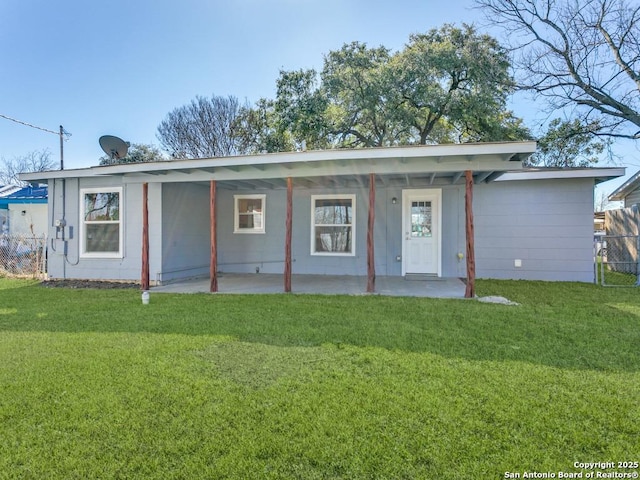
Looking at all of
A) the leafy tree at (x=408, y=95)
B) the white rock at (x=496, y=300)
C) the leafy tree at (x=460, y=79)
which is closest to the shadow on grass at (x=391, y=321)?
the white rock at (x=496, y=300)

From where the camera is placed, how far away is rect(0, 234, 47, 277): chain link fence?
8.98m

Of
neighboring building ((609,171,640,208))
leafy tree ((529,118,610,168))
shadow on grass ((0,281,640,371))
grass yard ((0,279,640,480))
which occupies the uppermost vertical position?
leafy tree ((529,118,610,168))

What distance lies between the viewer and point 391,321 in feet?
15.0

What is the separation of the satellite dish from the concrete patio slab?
147 inches

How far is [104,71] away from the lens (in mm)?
13719

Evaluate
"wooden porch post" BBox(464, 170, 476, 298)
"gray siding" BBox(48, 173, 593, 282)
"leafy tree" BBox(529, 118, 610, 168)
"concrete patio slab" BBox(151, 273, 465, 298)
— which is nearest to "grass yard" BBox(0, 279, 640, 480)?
"wooden porch post" BBox(464, 170, 476, 298)

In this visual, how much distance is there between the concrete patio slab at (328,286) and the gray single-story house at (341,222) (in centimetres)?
45

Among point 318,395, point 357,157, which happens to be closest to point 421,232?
point 357,157

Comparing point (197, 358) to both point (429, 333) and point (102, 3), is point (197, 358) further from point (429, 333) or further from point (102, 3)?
point (102, 3)

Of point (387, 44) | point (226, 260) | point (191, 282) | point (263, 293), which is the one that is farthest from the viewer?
point (387, 44)

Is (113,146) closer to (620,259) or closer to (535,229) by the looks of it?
(535,229)

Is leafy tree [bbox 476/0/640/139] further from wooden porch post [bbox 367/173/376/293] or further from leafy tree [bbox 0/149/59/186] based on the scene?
leafy tree [bbox 0/149/59/186]

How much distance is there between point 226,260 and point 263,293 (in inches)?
134

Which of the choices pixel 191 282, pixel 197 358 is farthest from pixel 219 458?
pixel 191 282
